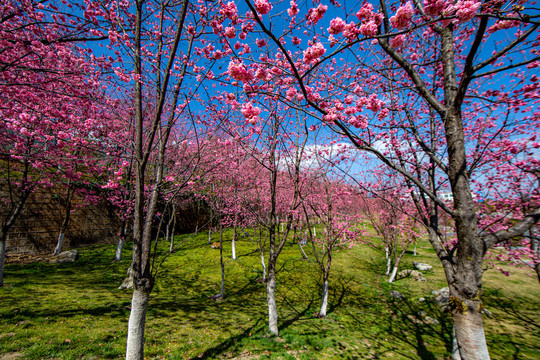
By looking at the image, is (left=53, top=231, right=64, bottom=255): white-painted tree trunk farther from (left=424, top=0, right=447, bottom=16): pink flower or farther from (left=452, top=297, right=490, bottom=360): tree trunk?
(left=424, top=0, right=447, bottom=16): pink flower

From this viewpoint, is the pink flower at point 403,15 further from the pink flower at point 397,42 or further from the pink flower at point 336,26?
the pink flower at point 336,26

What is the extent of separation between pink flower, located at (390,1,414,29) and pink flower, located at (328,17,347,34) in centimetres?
53

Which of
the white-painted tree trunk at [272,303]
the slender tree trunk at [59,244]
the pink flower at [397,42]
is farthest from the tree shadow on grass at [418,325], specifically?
the slender tree trunk at [59,244]

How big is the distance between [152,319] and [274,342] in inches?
150

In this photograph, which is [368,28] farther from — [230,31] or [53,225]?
[53,225]

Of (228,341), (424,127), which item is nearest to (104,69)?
(228,341)

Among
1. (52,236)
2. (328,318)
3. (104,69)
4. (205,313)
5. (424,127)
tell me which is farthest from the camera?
(52,236)

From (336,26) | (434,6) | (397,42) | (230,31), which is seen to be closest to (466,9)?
(434,6)

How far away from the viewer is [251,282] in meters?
11.4

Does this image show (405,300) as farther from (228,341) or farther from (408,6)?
(408,6)

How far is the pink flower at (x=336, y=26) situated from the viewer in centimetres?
252

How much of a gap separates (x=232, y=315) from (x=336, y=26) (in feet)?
29.0

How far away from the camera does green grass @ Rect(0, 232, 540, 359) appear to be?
17.1 ft

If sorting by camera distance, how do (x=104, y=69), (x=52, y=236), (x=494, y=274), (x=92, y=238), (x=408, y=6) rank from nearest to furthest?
(x=408, y=6)
(x=104, y=69)
(x=52, y=236)
(x=92, y=238)
(x=494, y=274)
